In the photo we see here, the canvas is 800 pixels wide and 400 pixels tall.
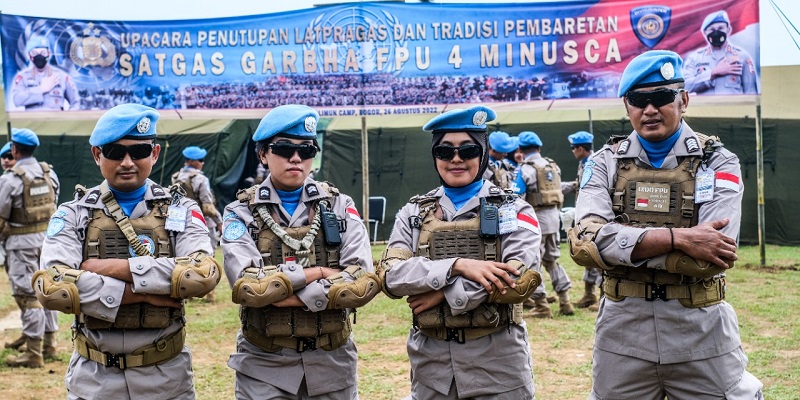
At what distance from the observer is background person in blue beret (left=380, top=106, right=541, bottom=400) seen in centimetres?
399

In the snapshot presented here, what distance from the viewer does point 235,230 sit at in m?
4.27

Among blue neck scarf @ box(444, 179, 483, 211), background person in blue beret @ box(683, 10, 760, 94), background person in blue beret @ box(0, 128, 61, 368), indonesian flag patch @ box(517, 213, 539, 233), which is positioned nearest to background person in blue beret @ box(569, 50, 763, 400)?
indonesian flag patch @ box(517, 213, 539, 233)

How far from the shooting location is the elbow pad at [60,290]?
389 cm

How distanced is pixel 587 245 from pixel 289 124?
1.62m

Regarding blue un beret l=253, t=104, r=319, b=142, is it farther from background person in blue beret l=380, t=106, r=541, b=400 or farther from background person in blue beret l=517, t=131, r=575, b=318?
background person in blue beret l=517, t=131, r=575, b=318

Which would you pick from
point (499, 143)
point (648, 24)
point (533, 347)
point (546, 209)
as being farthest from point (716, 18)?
point (533, 347)

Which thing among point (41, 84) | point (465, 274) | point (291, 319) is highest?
point (41, 84)

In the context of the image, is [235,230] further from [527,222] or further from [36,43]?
[36,43]

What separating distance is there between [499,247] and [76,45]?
31.5 ft

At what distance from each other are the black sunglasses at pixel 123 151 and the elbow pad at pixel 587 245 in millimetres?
2256

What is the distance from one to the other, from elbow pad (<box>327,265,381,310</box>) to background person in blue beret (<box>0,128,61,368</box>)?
210 inches

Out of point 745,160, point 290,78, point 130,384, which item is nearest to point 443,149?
point 130,384

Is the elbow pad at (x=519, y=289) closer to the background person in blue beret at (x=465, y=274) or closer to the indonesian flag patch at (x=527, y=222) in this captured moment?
the background person in blue beret at (x=465, y=274)

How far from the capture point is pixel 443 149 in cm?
431
